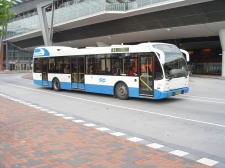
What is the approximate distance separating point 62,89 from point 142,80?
26.7ft

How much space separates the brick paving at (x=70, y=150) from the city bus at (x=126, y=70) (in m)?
5.65

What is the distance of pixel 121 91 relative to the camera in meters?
14.7

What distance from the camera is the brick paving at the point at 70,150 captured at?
16.9ft

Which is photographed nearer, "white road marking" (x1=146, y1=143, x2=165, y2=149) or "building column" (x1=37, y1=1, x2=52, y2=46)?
"white road marking" (x1=146, y1=143, x2=165, y2=149)

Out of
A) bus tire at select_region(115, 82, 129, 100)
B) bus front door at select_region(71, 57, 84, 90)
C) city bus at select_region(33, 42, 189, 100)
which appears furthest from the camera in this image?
bus front door at select_region(71, 57, 84, 90)

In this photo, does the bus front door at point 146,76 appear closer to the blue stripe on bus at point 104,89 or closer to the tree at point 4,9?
the blue stripe on bus at point 104,89

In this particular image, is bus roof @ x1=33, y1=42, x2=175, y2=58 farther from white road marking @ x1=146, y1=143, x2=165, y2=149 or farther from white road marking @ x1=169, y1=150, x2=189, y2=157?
white road marking @ x1=169, y1=150, x2=189, y2=157

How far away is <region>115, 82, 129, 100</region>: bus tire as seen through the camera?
14477mm

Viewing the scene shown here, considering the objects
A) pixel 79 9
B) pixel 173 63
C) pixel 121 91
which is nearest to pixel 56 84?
pixel 121 91

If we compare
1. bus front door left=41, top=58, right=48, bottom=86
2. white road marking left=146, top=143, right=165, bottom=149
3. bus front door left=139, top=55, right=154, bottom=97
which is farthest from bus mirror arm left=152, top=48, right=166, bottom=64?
bus front door left=41, top=58, right=48, bottom=86

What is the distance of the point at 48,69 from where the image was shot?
20.2 meters

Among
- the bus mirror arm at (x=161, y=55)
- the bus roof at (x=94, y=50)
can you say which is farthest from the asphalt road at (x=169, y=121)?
the bus roof at (x=94, y=50)

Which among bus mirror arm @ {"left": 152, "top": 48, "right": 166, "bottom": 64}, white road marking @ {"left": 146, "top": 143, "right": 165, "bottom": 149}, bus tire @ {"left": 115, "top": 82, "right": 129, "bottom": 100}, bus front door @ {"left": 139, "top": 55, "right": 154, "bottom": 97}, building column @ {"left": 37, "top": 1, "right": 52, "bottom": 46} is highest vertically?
building column @ {"left": 37, "top": 1, "right": 52, "bottom": 46}

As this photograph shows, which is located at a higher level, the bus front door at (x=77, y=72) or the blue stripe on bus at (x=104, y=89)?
the bus front door at (x=77, y=72)
